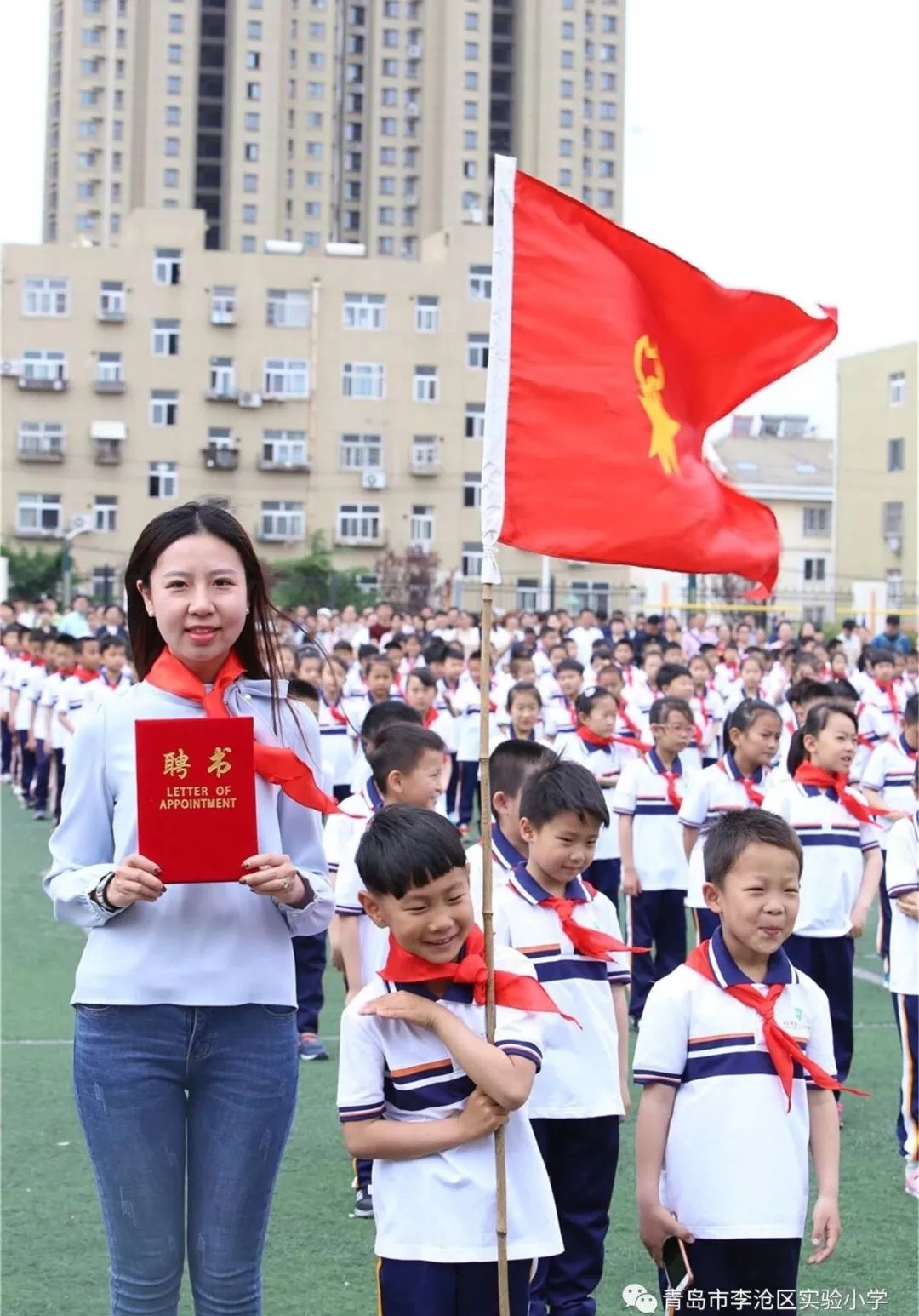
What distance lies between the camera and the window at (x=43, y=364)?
47188mm

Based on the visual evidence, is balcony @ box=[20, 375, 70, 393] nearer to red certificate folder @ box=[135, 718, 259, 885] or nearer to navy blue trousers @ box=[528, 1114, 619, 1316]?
navy blue trousers @ box=[528, 1114, 619, 1316]

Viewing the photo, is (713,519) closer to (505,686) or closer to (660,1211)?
(660,1211)

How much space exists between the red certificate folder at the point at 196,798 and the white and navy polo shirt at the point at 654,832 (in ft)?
17.4

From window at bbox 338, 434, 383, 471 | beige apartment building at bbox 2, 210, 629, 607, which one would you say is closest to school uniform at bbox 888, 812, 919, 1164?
beige apartment building at bbox 2, 210, 629, 607

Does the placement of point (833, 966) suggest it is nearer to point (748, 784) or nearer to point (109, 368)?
point (748, 784)

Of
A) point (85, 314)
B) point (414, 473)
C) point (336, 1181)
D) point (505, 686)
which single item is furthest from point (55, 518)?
point (336, 1181)

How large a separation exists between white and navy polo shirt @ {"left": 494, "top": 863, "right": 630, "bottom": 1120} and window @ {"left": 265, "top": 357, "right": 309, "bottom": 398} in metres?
44.7

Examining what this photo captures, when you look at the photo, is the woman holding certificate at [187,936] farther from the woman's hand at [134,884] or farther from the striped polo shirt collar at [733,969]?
the striped polo shirt collar at [733,969]

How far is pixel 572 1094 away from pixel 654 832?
410 centimetres

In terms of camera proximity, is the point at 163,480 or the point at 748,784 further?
the point at 163,480

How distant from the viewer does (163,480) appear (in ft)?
159

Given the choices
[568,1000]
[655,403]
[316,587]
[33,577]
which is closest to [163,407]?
[33,577]

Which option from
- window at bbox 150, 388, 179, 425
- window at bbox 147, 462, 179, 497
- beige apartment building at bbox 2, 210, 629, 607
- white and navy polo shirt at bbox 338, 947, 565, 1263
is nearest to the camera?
white and navy polo shirt at bbox 338, 947, 565, 1263

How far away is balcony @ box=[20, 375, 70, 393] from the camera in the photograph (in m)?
47.0
